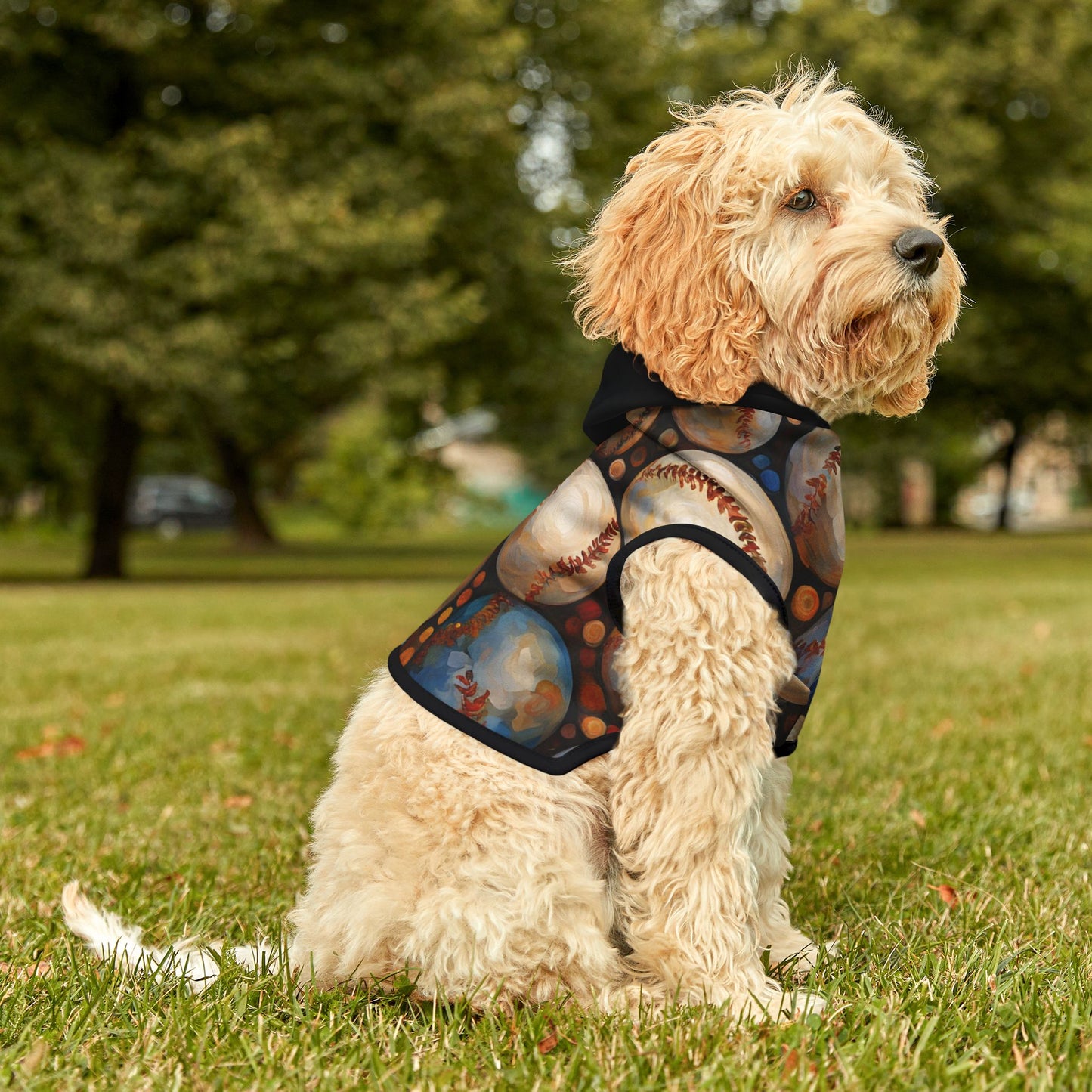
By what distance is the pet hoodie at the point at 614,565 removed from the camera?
2768 mm

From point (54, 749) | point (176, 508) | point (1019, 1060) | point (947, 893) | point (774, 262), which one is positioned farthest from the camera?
point (176, 508)

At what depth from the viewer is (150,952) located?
3.13 m

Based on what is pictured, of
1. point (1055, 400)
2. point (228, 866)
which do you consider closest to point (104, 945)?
point (228, 866)

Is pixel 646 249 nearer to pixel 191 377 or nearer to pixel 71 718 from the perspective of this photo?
pixel 71 718

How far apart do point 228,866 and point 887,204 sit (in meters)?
3.10

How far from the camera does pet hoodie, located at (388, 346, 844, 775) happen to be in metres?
2.77

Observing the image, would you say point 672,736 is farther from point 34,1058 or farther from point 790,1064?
point 34,1058

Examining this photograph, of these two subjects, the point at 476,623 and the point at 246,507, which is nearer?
the point at 476,623

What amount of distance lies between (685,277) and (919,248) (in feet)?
1.84

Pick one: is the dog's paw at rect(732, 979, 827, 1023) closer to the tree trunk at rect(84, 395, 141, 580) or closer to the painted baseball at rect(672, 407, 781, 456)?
the painted baseball at rect(672, 407, 781, 456)

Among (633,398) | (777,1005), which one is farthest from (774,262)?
(777,1005)

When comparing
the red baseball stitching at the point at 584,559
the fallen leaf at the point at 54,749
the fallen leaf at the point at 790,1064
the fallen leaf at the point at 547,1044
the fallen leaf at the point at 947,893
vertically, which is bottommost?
the fallen leaf at the point at 54,749

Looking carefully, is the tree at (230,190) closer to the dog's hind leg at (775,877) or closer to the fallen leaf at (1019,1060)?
the dog's hind leg at (775,877)

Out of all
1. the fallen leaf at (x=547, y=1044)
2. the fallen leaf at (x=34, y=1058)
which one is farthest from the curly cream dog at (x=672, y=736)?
the fallen leaf at (x=34, y=1058)
